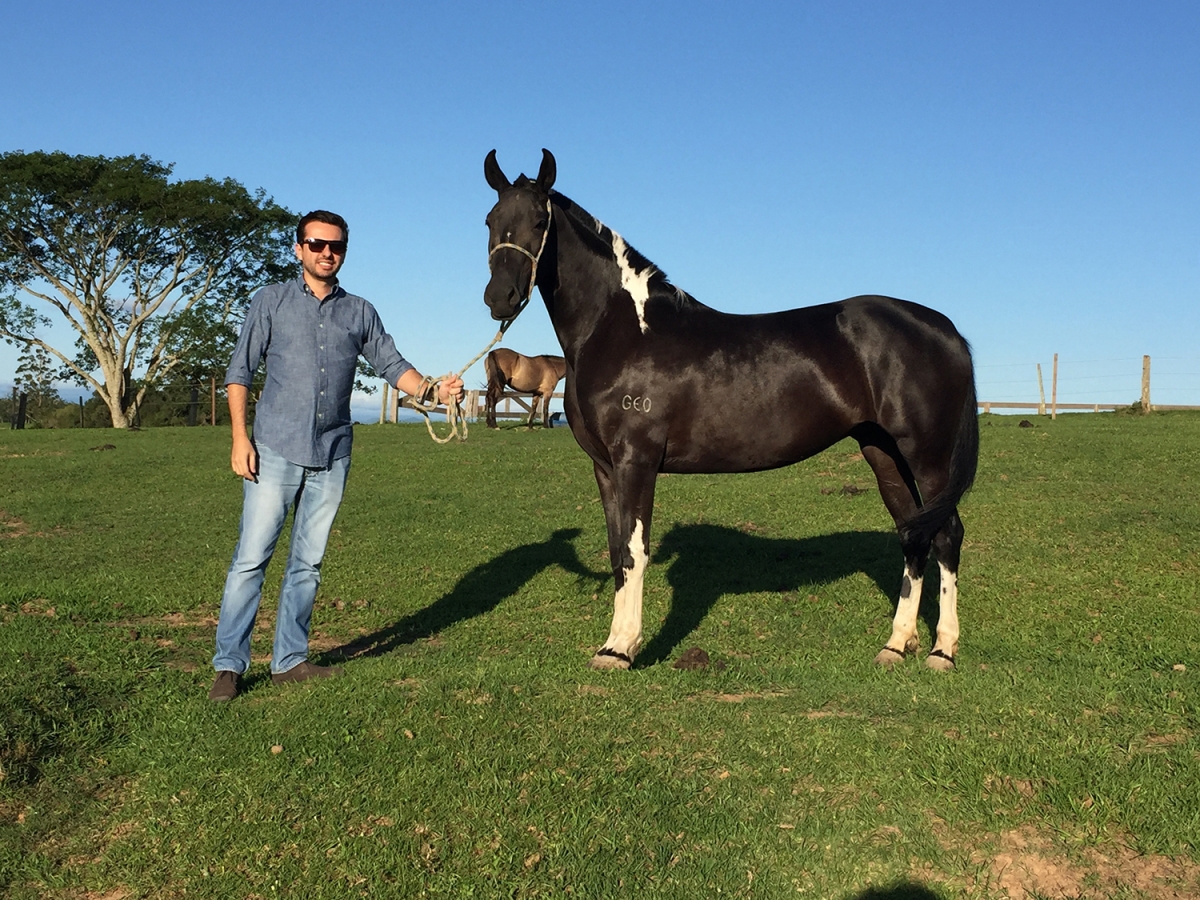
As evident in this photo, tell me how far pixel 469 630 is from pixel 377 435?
17.9 m

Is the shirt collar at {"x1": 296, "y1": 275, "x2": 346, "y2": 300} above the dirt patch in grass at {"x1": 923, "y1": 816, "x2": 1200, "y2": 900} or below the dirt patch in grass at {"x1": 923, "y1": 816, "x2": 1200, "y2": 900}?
above

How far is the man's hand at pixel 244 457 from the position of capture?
17.9 feet

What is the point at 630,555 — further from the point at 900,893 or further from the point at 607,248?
the point at 900,893

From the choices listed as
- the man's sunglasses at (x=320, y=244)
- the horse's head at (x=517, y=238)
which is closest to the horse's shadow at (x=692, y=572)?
the horse's head at (x=517, y=238)

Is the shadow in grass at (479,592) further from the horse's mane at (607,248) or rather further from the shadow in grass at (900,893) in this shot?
the shadow in grass at (900,893)

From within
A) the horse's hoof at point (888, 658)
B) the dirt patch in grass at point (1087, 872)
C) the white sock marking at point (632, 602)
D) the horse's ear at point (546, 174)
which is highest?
the horse's ear at point (546, 174)

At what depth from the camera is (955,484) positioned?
6.57 meters

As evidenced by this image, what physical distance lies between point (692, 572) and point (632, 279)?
3.87m

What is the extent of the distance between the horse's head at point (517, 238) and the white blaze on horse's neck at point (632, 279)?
612 millimetres

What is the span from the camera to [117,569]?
1004 centimetres

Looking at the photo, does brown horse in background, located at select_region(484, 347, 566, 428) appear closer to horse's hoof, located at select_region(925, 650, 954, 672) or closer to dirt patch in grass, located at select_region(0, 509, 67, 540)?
dirt patch in grass, located at select_region(0, 509, 67, 540)

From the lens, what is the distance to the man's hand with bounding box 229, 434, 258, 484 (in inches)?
215

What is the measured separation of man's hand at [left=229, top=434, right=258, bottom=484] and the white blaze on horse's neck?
2634mm

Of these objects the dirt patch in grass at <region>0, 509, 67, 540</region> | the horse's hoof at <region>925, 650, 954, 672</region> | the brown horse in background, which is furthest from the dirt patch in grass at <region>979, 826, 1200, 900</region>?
the brown horse in background
